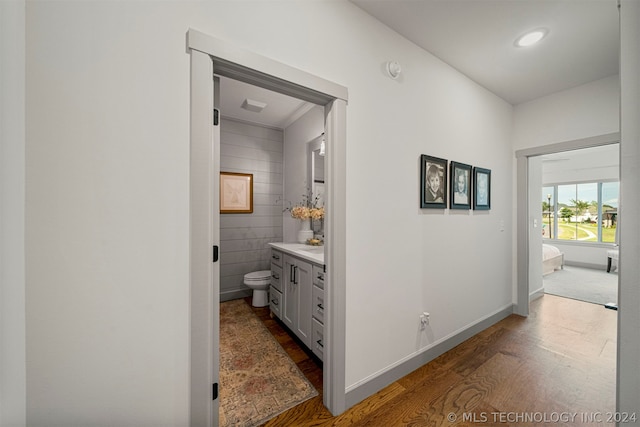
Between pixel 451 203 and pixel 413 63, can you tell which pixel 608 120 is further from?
pixel 413 63

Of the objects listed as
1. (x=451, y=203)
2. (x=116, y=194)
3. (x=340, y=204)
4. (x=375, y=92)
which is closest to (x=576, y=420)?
(x=451, y=203)

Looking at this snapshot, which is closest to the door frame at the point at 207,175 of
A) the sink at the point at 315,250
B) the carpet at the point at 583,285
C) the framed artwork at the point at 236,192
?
the sink at the point at 315,250

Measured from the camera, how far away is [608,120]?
8.34 feet

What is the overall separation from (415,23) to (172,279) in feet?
7.58

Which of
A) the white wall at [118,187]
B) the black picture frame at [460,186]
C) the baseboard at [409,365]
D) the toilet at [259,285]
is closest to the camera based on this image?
the white wall at [118,187]

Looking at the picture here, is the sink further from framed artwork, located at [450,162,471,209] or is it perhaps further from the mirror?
framed artwork, located at [450,162,471,209]

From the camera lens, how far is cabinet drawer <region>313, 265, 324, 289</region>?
1.94m

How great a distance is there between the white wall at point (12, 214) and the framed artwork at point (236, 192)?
8.94 ft

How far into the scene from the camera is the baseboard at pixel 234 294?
358 centimetres

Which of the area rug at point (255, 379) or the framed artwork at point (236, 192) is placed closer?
the area rug at point (255, 379)

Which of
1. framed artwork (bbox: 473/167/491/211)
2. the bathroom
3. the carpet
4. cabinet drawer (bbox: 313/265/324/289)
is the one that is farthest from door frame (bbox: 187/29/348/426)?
the carpet

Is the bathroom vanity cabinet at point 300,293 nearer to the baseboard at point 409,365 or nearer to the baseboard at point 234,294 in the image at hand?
the baseboard at point 409,365

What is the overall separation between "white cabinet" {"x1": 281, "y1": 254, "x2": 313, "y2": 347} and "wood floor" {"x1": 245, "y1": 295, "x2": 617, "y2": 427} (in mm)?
182

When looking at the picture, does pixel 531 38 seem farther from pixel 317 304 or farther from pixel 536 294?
pixel 536 294
